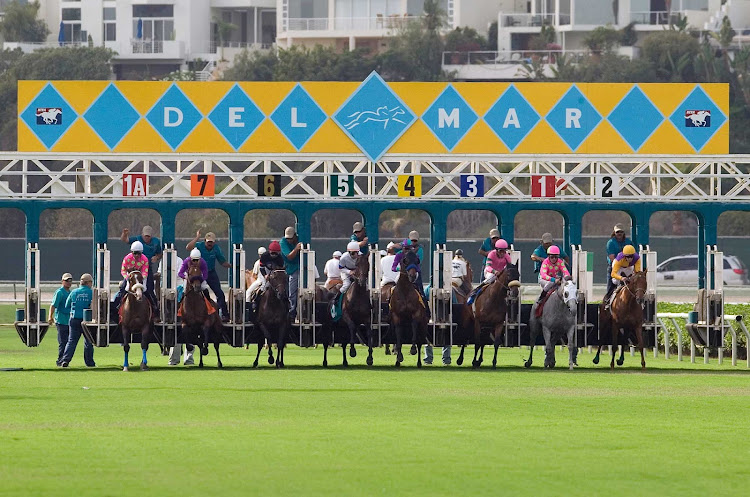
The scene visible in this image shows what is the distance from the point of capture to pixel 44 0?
80.2m

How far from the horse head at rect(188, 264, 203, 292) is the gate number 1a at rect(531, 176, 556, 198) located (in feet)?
16.5

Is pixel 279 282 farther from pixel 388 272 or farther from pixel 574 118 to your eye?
pixel 574 118

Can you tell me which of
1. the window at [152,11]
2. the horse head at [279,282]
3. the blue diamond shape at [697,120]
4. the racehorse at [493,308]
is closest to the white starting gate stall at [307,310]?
the horse head at [279,282]

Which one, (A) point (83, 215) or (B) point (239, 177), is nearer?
(B) point (239, 177)

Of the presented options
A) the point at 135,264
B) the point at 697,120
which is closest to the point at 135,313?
the point at 135,264

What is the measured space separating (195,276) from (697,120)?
785 cm

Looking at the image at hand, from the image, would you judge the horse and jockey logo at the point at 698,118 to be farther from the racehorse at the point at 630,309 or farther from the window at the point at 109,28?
the window at the point at 109,28

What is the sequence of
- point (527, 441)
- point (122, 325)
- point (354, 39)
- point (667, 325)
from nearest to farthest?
point (527, 441)
point (122, 325)
point (667, 325)
point (354, 39)

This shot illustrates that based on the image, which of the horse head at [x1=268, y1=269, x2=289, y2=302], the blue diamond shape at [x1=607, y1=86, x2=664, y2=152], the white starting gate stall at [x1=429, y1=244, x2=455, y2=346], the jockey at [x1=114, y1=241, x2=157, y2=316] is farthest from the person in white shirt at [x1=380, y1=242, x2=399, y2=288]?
the blue diamond shape at [x1=607, y1=86, x2=664, y2=152]

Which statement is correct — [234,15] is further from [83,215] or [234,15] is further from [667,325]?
[667,325]

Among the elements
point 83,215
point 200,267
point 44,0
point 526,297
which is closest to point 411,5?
point 44,0

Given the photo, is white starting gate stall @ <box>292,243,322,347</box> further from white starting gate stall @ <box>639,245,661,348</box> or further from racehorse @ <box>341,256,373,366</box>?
white starting gate stall @ <box>639,245,661,348</box>

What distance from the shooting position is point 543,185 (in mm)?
22453

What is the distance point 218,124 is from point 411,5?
55.8 m
